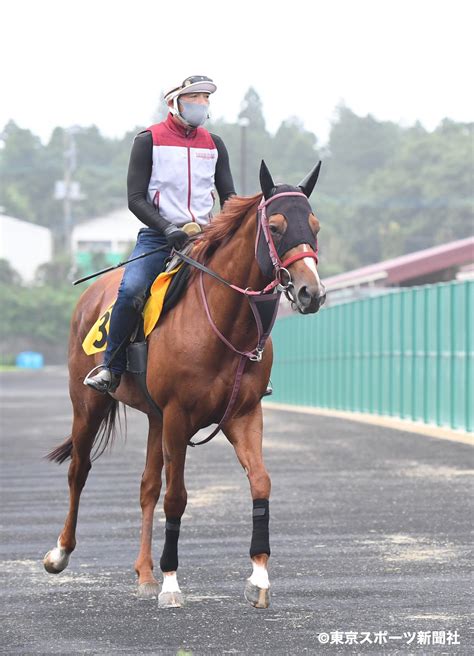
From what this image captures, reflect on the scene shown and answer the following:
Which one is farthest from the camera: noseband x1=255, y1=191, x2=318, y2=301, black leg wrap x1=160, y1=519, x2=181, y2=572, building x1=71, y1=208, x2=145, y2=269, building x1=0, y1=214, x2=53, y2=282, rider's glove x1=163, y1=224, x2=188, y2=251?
building x1=71, y1=208, x2=145, y2=269

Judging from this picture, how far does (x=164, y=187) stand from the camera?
9.38 m

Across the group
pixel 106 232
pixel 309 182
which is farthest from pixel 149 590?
pixel 106 232

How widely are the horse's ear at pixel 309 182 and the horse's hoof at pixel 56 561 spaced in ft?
9.53

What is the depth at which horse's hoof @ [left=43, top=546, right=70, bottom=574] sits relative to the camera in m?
9.45

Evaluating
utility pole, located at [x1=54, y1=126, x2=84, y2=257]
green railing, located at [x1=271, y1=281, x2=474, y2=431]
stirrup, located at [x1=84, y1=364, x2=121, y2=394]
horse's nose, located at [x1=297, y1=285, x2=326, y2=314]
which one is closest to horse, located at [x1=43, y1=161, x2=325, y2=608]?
horse's nose, located at [x1=297, y1=285, x2=326, y2=314]

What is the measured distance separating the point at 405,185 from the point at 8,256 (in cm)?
3027

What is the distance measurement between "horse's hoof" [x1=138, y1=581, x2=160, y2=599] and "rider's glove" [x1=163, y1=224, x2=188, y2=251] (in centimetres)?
195

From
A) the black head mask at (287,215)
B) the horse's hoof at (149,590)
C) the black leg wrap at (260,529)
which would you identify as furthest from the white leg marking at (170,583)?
the black head mask at (287,215)

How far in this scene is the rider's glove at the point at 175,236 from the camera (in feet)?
29.5

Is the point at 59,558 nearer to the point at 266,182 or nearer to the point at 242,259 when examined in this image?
the point at 242,259

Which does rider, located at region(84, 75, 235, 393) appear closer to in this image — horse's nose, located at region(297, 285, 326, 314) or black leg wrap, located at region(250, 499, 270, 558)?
black leg wrap, located at region(250, 499, 270, 558)

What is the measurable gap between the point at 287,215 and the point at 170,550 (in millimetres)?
2033

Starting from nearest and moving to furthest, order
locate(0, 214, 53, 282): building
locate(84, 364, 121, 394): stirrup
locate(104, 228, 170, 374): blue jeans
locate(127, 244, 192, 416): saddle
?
1. locate(127, 244, 192, 416): saddle
2. locate(104, 228, 170, 374): blue jeans
3. locate(84, 364, 121, 394): stirrup
4. locate(0, 214, 53, 282): building

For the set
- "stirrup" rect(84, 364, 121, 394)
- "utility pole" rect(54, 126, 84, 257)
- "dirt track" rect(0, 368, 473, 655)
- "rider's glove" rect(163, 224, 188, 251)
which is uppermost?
"utility pole" rect(54, 126, 84, 257)
